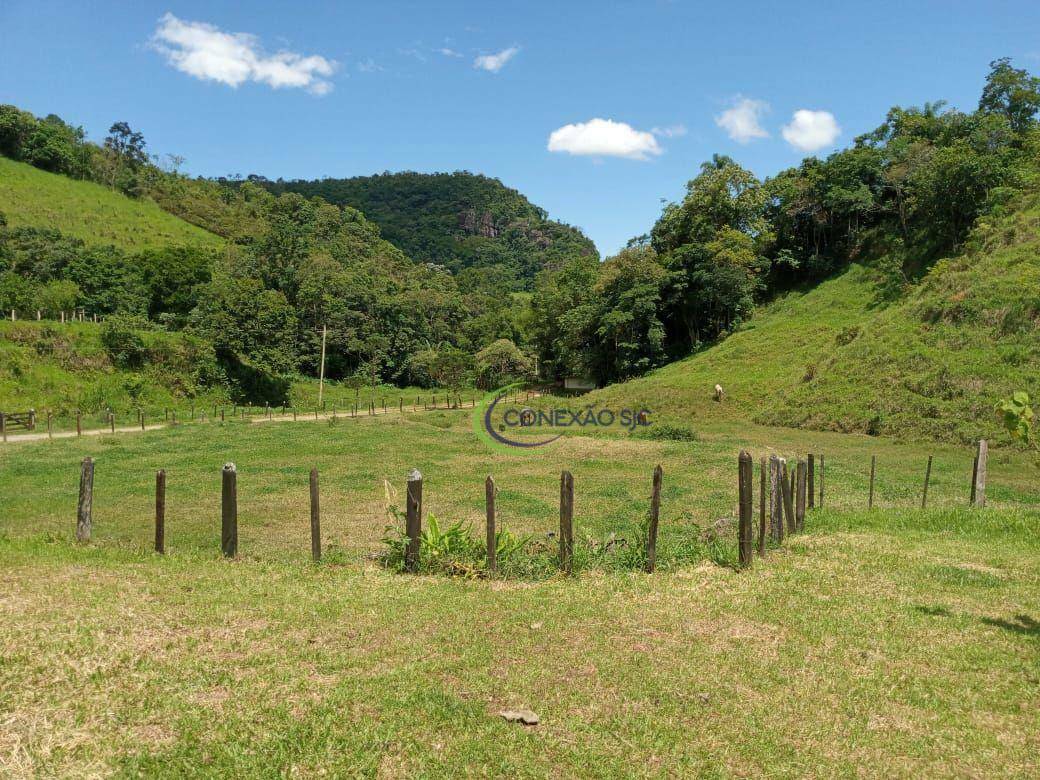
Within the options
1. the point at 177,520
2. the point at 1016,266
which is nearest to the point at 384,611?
the point at 177,520

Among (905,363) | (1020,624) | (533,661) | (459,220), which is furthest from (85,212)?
(459,220)

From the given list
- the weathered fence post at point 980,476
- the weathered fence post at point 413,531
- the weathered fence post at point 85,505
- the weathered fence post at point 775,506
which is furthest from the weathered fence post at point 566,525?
the weathered fence post at point 980,476

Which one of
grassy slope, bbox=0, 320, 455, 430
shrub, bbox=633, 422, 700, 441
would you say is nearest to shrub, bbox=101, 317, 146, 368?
grassy slope, bbox=0, 320, 455, 430

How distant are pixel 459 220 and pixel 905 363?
475 feet

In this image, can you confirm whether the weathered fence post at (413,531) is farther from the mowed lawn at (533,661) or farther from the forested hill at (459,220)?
the forested hill at (459,220)

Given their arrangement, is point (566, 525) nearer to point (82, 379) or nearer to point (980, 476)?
point (980, 476)

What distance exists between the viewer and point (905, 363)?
2727 cm

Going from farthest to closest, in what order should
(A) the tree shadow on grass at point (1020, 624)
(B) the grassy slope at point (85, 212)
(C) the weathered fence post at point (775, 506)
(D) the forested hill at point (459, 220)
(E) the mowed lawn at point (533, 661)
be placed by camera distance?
(D) the forested hill at point (459, 220) < (B) the grassy slope at point (85, 212) < (C) the weathered fence post at point (775, 506) < (A) the tree shadow on grass at point (1020, 624) < (E) the mowed lawn at point (533, 661)

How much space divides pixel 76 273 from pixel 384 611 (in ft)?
205

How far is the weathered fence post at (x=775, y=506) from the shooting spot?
364 inches

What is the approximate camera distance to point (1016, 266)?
92.5ft

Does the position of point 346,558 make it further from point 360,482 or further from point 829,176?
point 829,176

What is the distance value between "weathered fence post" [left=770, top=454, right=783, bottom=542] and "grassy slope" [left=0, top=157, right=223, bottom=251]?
73587mm

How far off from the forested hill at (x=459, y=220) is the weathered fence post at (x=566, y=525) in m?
124
